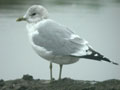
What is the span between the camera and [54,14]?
9875 mm

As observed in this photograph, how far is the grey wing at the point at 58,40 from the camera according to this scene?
12.3 feet

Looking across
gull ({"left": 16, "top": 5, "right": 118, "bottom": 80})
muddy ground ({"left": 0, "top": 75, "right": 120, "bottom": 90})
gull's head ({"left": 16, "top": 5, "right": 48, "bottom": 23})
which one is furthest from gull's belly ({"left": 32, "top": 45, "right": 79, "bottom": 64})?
gull's head ({"left": 16, "top": 5, "right": 48, "bottom": 23})

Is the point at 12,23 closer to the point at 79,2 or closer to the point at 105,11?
the point at 105,11

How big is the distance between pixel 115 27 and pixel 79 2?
3.63 m

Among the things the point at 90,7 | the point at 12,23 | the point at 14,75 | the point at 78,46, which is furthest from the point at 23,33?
the point at 78,46

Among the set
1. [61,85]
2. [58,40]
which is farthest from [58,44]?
[61,85]

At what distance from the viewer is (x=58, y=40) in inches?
151

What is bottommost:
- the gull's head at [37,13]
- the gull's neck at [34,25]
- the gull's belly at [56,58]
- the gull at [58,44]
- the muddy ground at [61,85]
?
the muddy ground at [61,85]

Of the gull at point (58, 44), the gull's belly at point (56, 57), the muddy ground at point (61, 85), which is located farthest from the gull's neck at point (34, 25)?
the muddy ground at point (61, 85)

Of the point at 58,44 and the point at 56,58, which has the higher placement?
the point at 58,44

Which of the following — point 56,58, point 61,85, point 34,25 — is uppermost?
point 34,25

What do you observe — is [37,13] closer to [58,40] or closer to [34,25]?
[34,25]

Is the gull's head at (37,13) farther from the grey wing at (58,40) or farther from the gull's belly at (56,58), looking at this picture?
the gull's belly at (56,58)

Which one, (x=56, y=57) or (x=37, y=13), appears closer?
(x=56, y=57)
